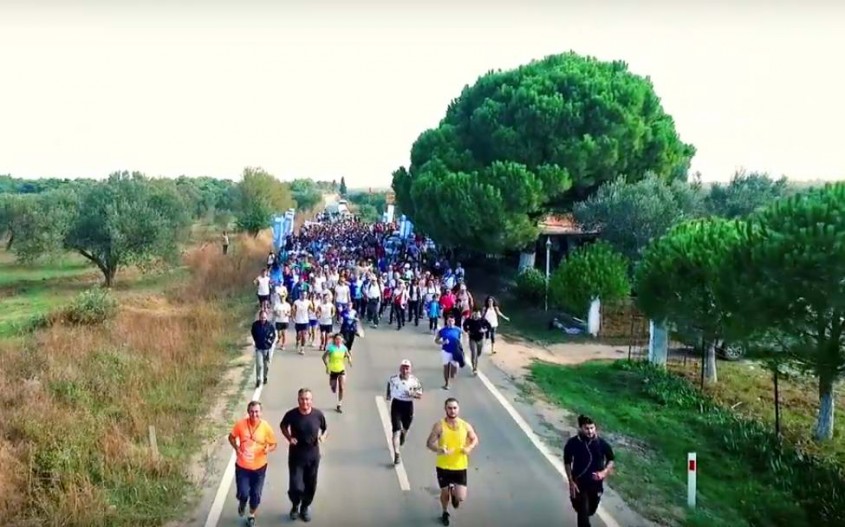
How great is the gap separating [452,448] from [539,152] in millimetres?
22800

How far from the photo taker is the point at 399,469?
9.91 meters

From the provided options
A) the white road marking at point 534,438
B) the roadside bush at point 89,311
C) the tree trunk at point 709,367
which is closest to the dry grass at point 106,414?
the roadside bush at point 89,311

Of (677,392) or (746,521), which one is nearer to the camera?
(746,521)

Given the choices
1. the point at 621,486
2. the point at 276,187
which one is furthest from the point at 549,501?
the point at 276,187

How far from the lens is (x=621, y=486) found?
31.4ft

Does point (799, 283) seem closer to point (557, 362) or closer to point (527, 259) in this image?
point (557, 362)

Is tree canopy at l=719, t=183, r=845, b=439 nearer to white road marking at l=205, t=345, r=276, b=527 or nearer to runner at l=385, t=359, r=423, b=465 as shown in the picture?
runner at l=385, t=359, r=423, b=465

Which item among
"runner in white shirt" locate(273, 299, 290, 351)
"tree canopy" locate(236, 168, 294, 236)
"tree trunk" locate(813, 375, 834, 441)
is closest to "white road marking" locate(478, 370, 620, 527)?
"runner in white shirt" locate(273, 299, 290, 351)

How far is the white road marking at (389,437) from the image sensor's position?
370 inches

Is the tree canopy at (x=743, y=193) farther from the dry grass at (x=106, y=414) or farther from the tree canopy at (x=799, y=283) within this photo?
the dry grass at (x=106, y=414)

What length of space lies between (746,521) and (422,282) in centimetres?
1289

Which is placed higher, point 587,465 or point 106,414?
point 587,465

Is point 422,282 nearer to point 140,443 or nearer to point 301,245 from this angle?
point 140,443

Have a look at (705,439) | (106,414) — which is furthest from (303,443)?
(705,439)
